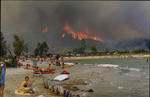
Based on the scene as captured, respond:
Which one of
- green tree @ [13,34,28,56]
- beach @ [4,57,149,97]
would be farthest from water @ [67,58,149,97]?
green tree @ [13,34,28,56]

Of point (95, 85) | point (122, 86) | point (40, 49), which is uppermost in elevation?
point (40, 49)

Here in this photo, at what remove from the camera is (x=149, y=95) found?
54.0ft

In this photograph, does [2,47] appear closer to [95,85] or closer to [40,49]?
[95,85]

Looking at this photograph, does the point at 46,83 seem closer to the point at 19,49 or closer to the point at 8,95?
the point at 8,95

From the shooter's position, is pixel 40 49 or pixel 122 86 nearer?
pixel 122 86

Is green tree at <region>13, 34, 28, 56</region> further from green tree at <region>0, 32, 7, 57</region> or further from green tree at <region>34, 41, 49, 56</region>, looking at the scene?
green tree at <region>34, 41, 49, 56</region>

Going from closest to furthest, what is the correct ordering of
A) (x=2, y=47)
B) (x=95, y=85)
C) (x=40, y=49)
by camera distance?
(x=95, y=85)
(x=2, y=47)
(x=40, y=49)

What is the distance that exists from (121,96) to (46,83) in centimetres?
764

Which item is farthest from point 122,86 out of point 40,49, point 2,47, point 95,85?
point 40,49

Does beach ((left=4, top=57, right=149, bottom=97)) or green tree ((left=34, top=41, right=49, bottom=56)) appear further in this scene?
green tree ((left=34, top=41, right=49, bottom=56))

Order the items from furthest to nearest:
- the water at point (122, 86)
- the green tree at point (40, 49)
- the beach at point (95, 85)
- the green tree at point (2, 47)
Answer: the green tree at point (40, 49), the green tree at point (2, 47), the water at point (122, 86), the beach at point (95, 85)

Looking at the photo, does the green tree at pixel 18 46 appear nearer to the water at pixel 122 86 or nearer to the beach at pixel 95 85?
the beach at pixel 95 85

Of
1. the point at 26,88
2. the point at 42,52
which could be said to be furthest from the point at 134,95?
the point at 42,52

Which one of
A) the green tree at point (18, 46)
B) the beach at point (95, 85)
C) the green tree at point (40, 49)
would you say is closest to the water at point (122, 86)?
the beach at point (95, 85)
